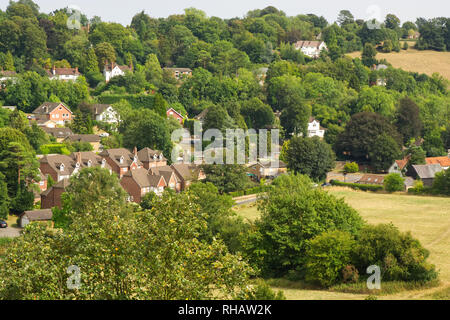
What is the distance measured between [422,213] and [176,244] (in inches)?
1139

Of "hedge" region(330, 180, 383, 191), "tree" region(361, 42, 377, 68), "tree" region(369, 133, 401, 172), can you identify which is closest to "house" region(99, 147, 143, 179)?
"hedge" region(330, 180, 383, 191)

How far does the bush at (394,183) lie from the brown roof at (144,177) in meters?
16.9

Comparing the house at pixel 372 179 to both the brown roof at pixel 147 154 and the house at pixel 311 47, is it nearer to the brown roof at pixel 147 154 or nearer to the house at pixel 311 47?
the brown roof at pixel 147 154

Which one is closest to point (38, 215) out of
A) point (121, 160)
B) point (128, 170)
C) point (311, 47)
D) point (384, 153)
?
point (128, 170)

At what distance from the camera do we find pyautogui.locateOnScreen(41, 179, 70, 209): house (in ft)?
131

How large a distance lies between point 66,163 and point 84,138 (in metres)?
8.30

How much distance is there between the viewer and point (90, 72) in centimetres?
7044

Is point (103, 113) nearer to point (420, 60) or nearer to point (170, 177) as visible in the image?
point (170, 177)

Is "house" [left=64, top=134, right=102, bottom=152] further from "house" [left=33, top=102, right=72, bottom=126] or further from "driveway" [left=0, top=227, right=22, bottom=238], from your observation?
"driveway" [left=0, top=227, right=22, bottom=238]

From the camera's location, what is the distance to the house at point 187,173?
4622 cm

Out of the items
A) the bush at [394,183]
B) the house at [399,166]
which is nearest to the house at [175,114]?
the house at [399,166]

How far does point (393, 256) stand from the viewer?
73.0 feet

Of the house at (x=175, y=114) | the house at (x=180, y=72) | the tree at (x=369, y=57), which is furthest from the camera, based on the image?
the tree at (x=369, y=57)

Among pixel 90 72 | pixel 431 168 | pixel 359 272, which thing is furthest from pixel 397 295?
pixel 90 72
